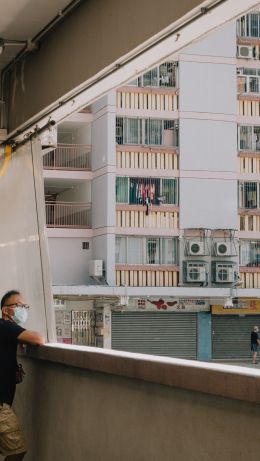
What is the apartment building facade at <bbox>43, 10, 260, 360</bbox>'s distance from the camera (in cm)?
2716

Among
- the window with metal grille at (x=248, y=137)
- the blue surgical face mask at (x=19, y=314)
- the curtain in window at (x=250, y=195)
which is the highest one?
the window with metal grille at (x=248, y=137)

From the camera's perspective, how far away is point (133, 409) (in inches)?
159

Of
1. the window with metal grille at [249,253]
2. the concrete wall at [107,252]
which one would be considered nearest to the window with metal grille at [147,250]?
the concrete wall at [107,252]

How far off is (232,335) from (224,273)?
8.22 ft

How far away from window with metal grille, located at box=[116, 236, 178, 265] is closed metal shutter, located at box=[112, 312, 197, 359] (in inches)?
89.4

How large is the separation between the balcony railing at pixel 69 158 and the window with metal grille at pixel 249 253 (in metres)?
5.43

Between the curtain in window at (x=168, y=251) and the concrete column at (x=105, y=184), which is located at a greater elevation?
the concrete column at (x=105, y=184)

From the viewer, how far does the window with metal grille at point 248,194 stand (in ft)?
93.7

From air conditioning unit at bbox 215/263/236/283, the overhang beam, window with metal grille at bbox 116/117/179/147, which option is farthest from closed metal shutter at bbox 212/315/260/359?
the overhang beam

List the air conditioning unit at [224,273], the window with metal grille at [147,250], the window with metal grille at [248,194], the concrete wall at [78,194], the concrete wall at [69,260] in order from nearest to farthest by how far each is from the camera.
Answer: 1. the concrete wall at [69,260]
2. the window with metal grille at [147,250]
3. the air conditioning unit at [224,273]
4. the concrete wall at [78,194]
5. the window with metal grille at [248,194]

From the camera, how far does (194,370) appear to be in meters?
3.50

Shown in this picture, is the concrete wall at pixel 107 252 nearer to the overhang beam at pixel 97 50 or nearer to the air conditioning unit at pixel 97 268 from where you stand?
the air conditioning unit at pixel 97 268

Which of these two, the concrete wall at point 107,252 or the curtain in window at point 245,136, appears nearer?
the concrete wall at point 107,252

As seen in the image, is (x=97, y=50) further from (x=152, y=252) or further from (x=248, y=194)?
(x=248, y=194)
